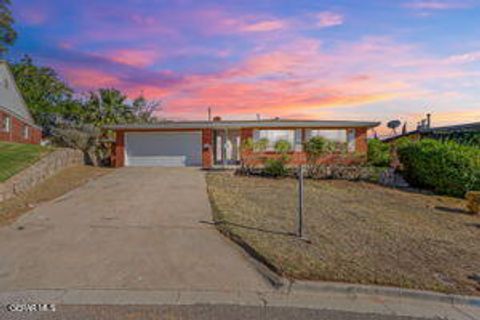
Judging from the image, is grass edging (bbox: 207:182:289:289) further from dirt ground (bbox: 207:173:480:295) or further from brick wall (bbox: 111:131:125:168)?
brick wall (bbox: 111:131:125:168)

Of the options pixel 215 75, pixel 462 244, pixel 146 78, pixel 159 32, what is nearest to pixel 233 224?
pixel 462 244

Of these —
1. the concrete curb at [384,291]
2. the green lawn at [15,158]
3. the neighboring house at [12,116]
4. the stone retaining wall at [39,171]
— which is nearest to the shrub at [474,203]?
the concrete curb at [384,291]

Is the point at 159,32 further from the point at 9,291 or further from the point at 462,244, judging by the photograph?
the point at 462,244

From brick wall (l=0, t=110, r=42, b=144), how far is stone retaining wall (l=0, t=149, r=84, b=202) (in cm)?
801

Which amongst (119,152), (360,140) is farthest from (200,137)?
(360,140)

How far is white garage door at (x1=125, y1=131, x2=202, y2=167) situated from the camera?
62.2 ft

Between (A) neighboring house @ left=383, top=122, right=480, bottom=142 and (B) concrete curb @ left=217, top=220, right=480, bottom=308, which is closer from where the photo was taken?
(B) concrete curb @ left=217, top=220, right=480, bottom=308

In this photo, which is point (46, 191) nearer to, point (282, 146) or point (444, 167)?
point (282, 146)

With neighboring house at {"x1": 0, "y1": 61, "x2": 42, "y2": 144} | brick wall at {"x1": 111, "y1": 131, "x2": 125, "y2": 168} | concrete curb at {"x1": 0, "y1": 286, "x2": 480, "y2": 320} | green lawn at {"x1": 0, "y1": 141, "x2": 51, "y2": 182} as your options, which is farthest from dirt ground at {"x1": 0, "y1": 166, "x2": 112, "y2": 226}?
neighboring house at {"x1": 0, "y1": 61, "x2": 42, "y2": 144}

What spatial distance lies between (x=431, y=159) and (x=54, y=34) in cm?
1793

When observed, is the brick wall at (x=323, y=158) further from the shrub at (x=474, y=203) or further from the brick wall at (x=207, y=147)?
the shrub at (x=474, y=203)

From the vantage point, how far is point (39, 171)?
40.6 feet

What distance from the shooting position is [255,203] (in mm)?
9070

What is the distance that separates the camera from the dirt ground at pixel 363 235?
412cm
